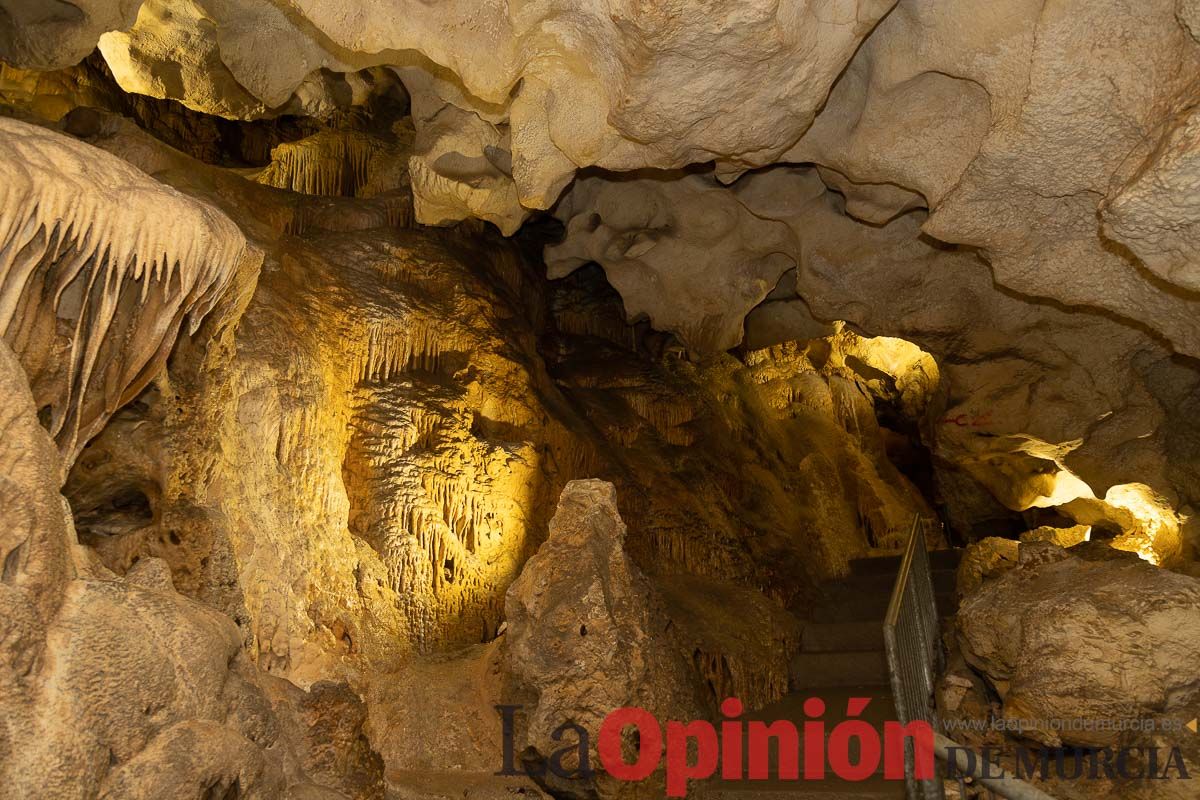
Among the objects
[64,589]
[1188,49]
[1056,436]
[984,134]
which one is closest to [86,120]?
[64,589]

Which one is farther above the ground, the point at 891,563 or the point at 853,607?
the point at 891,563

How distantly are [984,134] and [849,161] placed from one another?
98 centimetres

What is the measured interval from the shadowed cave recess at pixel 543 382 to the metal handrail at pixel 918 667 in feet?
1.05

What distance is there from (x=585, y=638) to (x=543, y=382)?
4.62m

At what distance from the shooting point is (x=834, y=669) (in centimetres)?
842

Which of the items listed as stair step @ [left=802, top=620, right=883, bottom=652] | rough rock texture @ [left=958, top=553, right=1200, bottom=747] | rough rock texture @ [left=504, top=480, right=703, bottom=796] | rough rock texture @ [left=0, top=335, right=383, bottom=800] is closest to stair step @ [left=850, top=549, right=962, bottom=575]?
stair step @ [left=802, top=620, right=883, bottom=652]

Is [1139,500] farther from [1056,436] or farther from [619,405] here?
[619,405]

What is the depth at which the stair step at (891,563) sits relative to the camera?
10672 mm

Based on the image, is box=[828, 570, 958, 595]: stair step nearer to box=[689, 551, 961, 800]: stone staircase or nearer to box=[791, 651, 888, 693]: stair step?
box=[689, 551, 961, 800]: stone staircase

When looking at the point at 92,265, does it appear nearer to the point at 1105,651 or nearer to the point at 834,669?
the point at 1105,651

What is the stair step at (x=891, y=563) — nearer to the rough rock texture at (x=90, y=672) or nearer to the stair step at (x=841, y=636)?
the stair step at (x=841, y=636)

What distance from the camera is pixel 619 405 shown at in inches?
448

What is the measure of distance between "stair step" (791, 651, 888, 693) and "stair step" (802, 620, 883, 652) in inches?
11.5

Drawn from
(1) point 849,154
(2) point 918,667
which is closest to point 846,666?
(2) point 918,667
